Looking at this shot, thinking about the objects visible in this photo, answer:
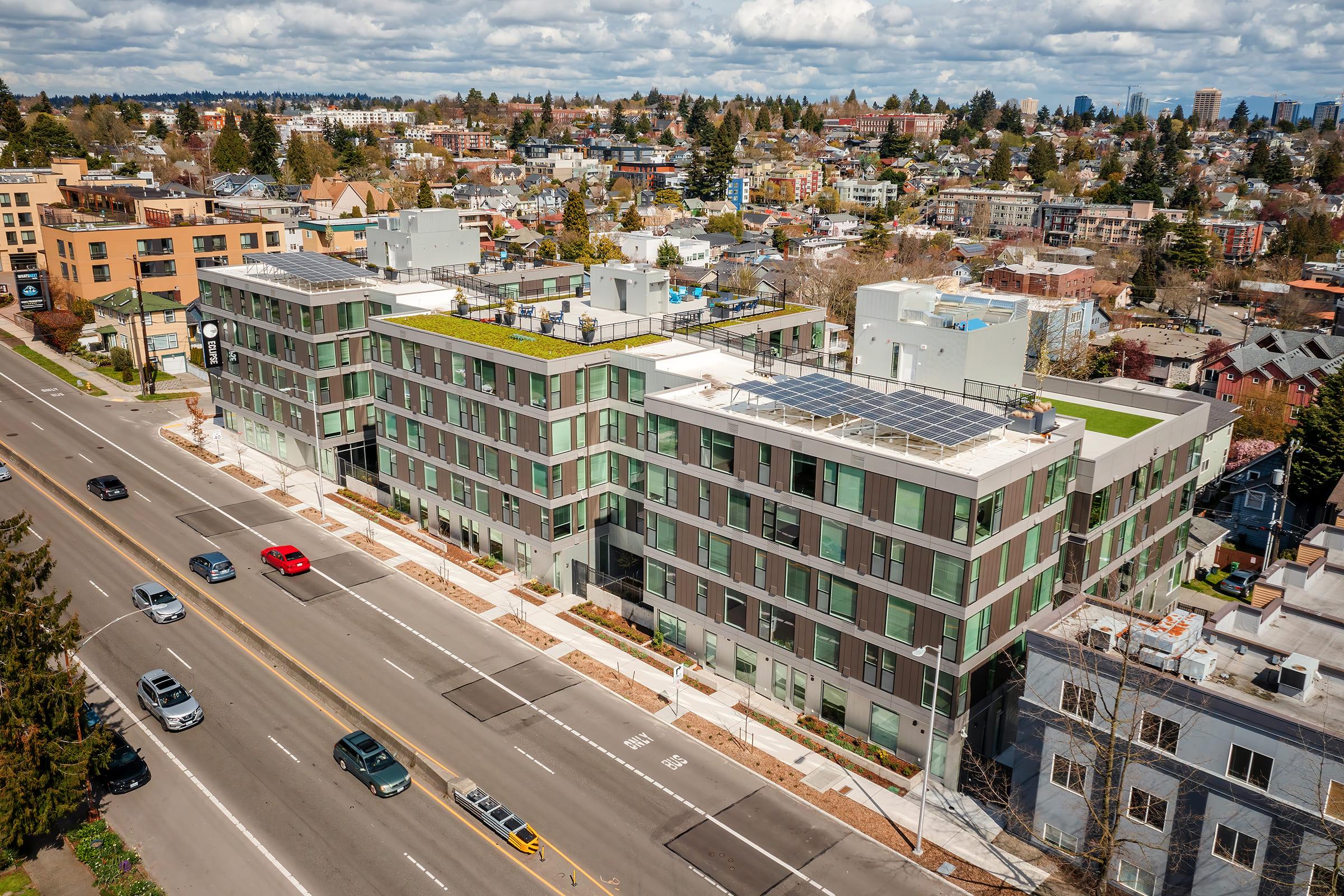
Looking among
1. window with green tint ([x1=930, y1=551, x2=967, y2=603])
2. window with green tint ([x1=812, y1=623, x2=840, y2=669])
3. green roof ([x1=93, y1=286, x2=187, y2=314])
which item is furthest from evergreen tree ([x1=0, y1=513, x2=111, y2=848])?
green roof ([x1=93, y1=286, x2=187, y2=314])

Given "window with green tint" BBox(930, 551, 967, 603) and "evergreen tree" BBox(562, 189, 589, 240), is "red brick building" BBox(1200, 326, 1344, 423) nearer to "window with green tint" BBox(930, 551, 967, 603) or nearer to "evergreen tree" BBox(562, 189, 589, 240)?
"window with green tint" BBox(930, 551, 967, 603)

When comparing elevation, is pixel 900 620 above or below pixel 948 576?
below

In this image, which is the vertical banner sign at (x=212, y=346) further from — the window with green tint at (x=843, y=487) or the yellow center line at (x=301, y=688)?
the window with green tint at (x=843, y=487)

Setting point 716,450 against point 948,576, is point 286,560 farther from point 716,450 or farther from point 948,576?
point 948,576

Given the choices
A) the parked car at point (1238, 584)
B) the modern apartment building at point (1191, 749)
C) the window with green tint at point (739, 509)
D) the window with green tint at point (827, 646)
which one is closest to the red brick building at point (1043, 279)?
the parked car at point (1238, 584)

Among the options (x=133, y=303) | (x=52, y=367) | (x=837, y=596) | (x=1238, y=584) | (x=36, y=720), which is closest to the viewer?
(x=36, y=720)

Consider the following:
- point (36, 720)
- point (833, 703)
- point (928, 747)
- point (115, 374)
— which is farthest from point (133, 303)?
point (928, 747)

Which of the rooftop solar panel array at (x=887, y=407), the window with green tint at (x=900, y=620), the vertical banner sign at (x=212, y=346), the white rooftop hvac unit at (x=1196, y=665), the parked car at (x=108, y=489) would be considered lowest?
the parked car at (x=108, y=489)
